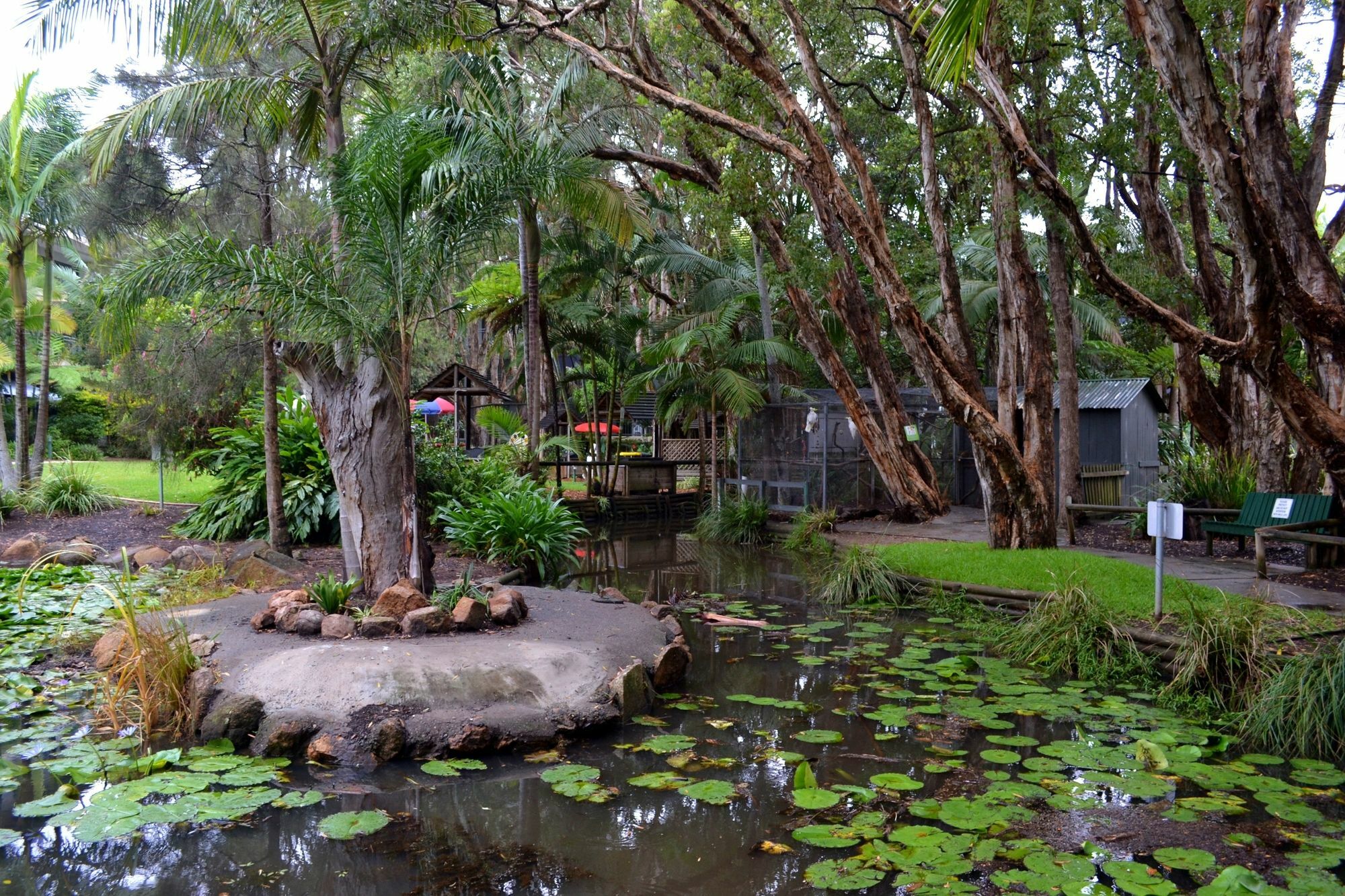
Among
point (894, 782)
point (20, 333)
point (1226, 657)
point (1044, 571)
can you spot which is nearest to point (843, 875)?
point (894, 782)

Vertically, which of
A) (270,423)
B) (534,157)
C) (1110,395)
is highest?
(534,157)

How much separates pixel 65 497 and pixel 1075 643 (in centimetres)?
1468

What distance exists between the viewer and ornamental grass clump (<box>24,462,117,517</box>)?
15.2 m

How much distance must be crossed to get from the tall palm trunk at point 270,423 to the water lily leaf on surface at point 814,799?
837cm

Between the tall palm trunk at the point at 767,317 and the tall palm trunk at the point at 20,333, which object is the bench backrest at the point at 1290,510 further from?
the tall palm trunk at the point at 20,333

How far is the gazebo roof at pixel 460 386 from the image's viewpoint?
20891mm

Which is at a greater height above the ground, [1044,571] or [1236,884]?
[1044,571]

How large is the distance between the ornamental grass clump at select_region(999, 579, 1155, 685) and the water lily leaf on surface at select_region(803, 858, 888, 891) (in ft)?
13.3

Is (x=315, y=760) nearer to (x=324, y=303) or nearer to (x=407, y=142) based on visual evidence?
(x=324, y=303)

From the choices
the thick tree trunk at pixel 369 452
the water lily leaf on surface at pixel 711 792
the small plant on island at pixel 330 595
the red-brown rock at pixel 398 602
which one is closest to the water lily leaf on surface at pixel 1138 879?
the water lily leaf on surface at pixel 711 792

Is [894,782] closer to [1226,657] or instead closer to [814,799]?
[814,799]

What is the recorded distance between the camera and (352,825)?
495 centimetres

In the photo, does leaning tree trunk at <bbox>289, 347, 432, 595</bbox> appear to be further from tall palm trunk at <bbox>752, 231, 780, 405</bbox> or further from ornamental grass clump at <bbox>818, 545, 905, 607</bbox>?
tall palm trunk at <bbox>752, 231, 780, 405</bbox>

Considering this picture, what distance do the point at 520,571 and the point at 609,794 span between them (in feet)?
21.1
